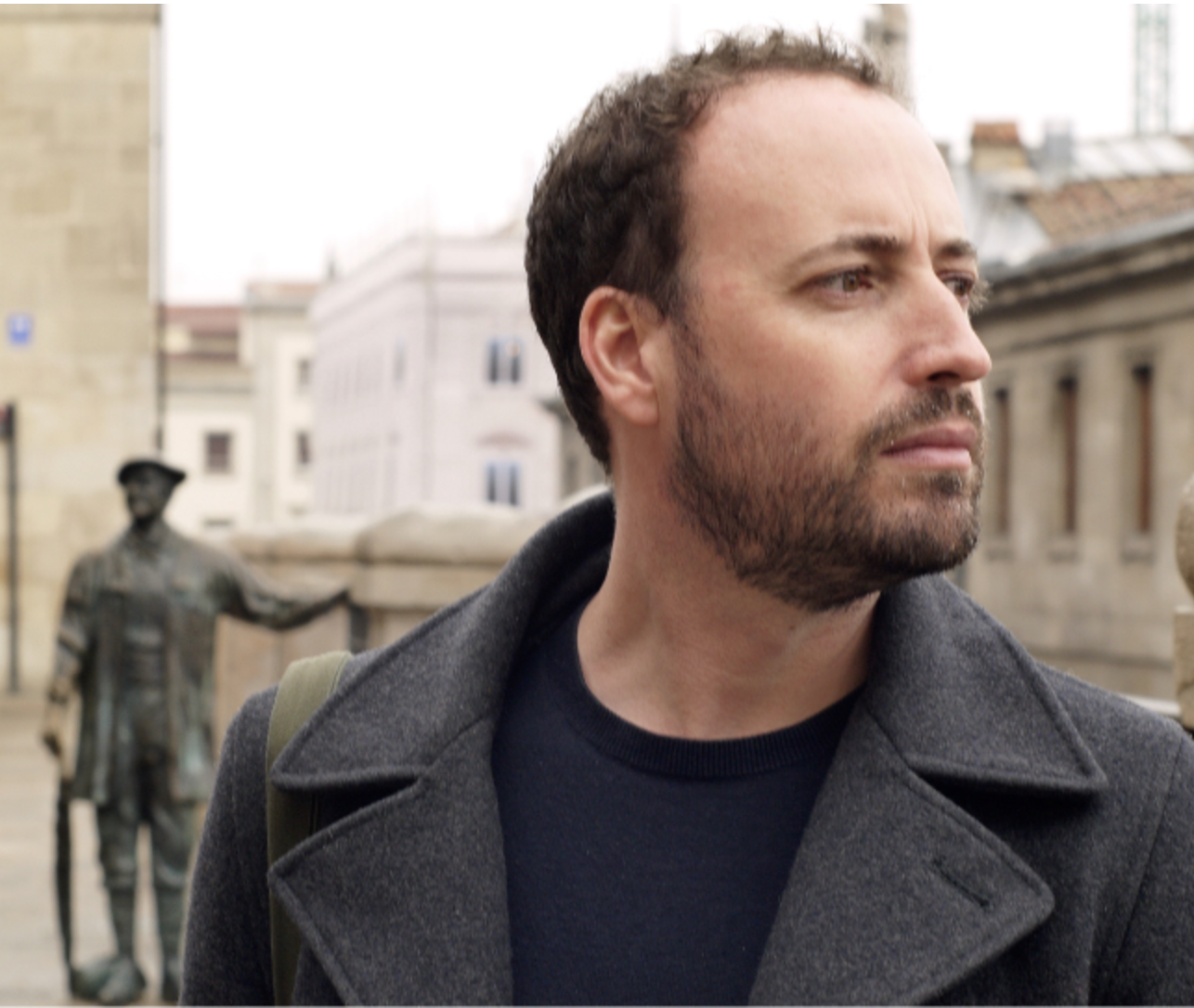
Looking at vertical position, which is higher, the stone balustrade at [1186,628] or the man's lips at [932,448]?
the man's lips at [932,448]

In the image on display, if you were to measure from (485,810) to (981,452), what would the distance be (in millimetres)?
645

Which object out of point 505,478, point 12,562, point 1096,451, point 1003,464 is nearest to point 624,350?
point 12,562

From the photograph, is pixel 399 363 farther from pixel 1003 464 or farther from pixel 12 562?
pixel 12 562

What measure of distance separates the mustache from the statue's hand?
6883 mm

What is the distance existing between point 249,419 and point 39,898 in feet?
223

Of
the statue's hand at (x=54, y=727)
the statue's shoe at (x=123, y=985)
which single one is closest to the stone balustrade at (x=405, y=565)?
the statue's hand at (x=54, y=727)

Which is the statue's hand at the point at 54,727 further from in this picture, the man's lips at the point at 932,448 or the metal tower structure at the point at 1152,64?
the metal tower structure at the point at 1152,64

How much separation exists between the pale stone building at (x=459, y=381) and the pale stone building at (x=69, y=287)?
37273 mm

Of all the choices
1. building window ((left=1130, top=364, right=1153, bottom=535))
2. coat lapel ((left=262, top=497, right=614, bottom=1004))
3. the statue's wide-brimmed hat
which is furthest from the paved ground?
building window ((left=1130, top=364, right=1153, bottom=535))

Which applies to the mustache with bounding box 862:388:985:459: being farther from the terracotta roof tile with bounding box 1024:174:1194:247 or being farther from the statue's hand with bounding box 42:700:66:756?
the terracotta roof tile with bounding box 1024:174:1194:247

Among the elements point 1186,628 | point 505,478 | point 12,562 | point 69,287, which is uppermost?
point 69,287

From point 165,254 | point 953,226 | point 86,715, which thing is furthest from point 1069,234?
point 953,226

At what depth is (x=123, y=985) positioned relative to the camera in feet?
26.7

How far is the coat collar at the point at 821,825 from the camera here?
181cm
